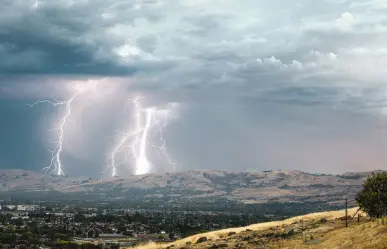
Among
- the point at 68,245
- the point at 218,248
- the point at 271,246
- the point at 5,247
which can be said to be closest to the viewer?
the point at 271,246

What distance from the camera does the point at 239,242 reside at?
5522 centimetres

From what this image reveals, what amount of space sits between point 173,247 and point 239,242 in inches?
387

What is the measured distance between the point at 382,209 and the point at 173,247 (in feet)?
87.7

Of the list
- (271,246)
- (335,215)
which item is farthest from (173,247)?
(335,215)

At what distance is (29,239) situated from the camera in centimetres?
17925

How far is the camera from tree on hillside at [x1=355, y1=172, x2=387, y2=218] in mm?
55156

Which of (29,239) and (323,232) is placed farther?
(29,239)

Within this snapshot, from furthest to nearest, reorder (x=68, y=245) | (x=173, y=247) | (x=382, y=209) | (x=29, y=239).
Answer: (x=29, y=239) < (x=68, y=245) < (x=173, y=247) < (x=382, y=209)

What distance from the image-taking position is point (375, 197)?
55.9m

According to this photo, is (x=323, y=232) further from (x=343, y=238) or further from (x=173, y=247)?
(x=173, y=247)

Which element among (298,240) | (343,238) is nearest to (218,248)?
(298,240)

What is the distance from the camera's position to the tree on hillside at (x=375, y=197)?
2172 inches

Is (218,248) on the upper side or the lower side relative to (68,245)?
upper

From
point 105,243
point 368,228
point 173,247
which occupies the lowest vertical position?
point 105,243
